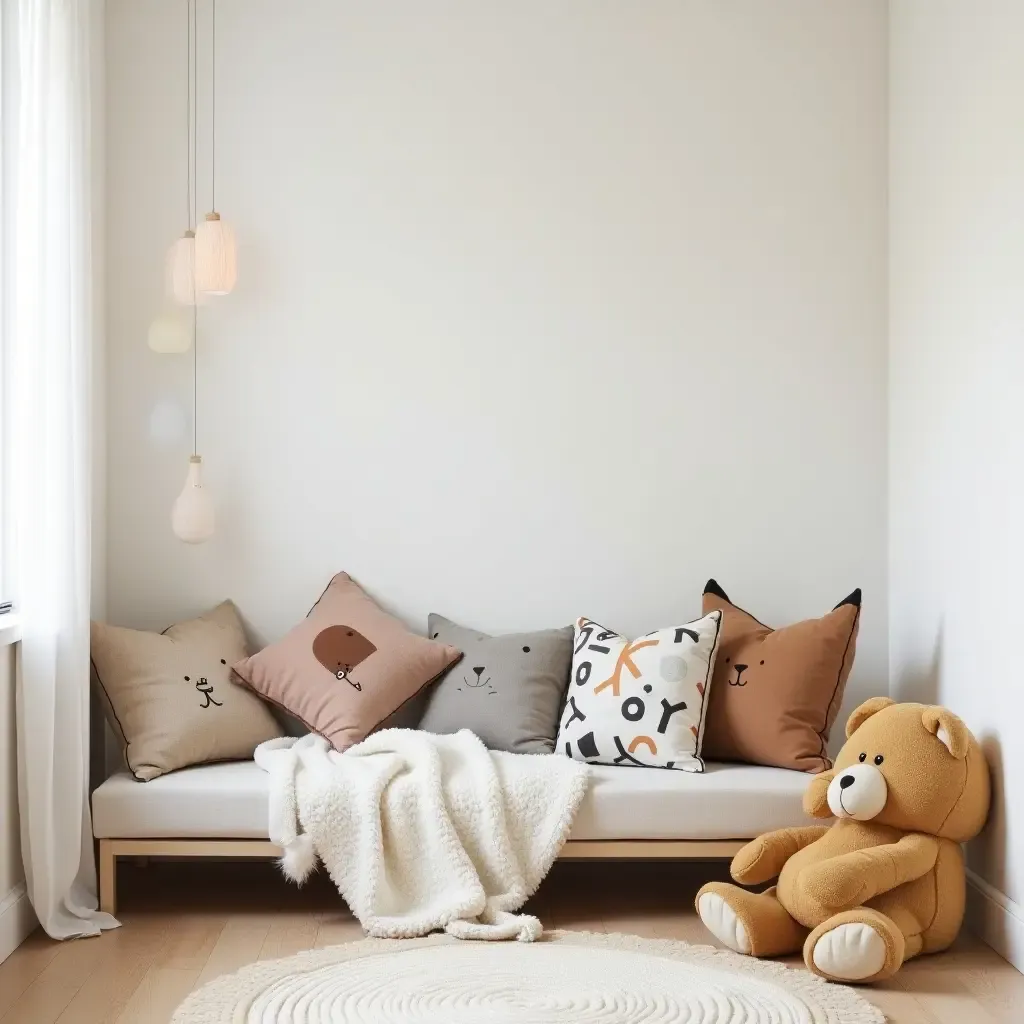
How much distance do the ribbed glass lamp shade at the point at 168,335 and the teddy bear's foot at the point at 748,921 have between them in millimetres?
2066

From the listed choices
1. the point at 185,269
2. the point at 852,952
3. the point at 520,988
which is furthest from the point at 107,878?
the point at 852,952

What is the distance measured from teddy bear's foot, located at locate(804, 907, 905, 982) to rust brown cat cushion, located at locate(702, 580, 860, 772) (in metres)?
0.65

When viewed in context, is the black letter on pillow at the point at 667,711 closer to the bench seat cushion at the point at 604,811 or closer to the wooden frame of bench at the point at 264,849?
the bench seat cushion at the point at 604,811

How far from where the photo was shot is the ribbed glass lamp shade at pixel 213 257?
3.38m

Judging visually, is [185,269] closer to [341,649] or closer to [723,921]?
[341,649]

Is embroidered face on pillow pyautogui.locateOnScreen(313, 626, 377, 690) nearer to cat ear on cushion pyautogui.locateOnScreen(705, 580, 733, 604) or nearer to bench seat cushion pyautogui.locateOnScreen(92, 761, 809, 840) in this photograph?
bench seat cushion pyautogui.locateOnScreen(92, 761, 809, 840)

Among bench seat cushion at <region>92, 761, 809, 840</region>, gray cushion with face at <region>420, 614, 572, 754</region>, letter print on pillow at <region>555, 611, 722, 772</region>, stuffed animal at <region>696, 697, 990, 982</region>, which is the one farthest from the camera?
gray cushion with face at <region>420, 614, 572, 754</region>

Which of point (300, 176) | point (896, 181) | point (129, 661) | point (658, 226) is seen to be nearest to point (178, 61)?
point (300, 176)

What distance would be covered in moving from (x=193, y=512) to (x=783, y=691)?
1.69 metres

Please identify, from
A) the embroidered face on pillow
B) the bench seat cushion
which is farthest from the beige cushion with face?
the embroidered face on pillow

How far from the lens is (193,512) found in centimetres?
343

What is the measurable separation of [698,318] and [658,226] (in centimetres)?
30

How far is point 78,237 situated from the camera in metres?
3.01

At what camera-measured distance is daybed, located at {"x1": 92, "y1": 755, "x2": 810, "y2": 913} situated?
295cm
